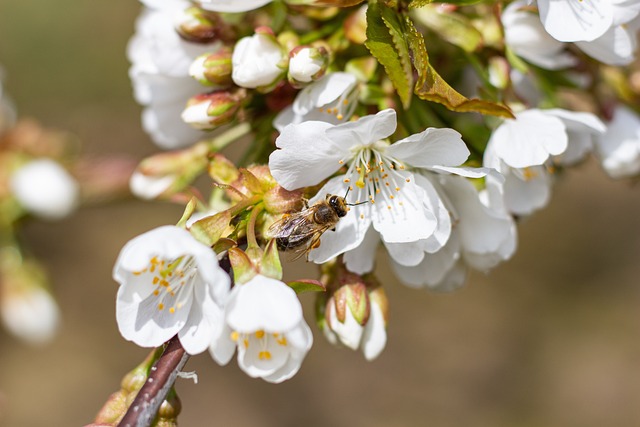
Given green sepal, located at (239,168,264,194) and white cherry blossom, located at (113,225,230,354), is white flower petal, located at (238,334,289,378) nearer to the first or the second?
white cherry blossom, located at (113,225,230,354)

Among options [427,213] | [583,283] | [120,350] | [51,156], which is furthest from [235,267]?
[583,283]

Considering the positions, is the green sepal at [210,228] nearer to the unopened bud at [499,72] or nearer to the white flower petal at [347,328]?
the white flower petal at [347,328]

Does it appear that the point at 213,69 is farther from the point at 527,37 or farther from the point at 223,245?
the point at 527,37

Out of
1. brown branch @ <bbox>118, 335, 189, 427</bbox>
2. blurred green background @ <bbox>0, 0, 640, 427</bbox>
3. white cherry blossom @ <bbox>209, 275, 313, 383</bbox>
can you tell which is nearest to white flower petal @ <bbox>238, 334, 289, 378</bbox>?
white cherry blossom @ <bbox>209, 275, 313, 383</bbox>

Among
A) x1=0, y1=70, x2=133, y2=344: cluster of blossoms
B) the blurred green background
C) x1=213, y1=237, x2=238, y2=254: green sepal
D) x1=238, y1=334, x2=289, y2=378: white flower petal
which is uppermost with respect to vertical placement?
x1=213, y1=237, x2=238, y2=254: green sepal

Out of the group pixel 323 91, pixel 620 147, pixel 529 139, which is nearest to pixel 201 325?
pixel 323 91

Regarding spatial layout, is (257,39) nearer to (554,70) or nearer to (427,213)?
(427,213)

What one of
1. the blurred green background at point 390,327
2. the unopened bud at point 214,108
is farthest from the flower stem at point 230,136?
the blurred green background at point 390,327

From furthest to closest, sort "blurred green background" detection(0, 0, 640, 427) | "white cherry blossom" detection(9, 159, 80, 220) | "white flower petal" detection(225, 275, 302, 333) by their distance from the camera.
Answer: "blurred green background" detection(0, 0, 640, 427) → "white cherry blossom" detection(9, 159, 80, 220) → "white flower petal" detection(225, 275, 302, 333)
